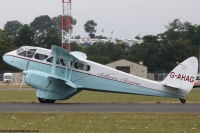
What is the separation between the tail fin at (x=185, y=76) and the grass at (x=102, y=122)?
8.15 metres

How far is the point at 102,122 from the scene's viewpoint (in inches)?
774

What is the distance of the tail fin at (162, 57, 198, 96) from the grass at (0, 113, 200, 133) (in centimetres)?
815

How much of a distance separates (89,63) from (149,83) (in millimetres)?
3536

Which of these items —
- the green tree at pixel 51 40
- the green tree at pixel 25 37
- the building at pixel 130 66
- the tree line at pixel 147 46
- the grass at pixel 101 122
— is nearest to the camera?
the grass at pixel 101 122

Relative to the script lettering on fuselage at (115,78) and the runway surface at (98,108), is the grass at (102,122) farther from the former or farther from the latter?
the script lettering on fuselage at (115,78)

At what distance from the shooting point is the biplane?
3038 cm

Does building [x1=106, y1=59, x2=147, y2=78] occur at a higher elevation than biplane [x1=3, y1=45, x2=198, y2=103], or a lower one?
higher

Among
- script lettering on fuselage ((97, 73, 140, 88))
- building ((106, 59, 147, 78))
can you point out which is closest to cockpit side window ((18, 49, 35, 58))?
script lettering on fuselage ((97, 73, 140, 88))

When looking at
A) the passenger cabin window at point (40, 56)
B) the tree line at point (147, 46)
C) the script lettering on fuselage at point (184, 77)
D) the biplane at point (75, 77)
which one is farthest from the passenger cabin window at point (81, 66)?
the tree line at point (147, 46)

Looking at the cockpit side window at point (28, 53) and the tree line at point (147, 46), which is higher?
the tree line at point (147, 46)

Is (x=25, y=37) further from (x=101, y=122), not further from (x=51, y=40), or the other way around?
(x=101, y=122)

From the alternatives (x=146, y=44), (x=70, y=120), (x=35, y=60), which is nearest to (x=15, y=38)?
(x=146, y=44)

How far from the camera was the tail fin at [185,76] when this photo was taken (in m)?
30.4

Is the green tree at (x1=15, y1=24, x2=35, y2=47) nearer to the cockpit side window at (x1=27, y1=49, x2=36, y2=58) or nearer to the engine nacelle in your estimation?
the cockpit side window at (x1=27, y1=49, x2=36, y2=58)
